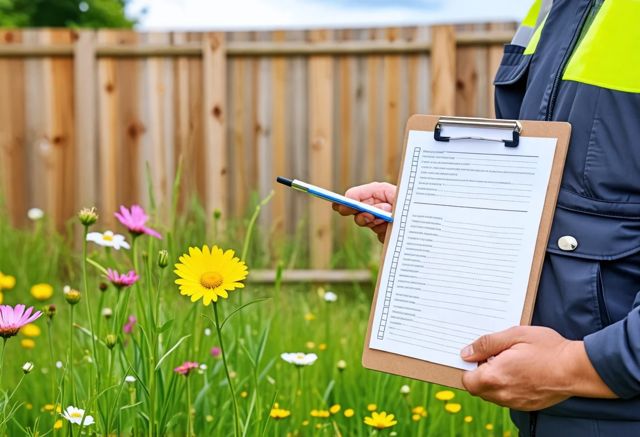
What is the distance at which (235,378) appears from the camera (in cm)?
209

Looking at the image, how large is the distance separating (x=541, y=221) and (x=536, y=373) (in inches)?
7.9

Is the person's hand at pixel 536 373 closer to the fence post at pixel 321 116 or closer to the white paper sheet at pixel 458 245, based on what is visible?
the white paper sheet at pixel 458 245

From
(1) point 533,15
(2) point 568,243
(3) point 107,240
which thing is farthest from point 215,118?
(2) point 568,243

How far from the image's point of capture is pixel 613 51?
1.05m

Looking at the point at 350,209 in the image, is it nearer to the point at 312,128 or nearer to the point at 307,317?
the point at 307,317

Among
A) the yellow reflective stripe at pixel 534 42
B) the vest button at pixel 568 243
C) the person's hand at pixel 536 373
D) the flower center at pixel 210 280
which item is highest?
the yellow reflective stripe at pixel 534 42

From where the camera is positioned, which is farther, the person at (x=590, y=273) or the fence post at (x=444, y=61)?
the fence post at (x=444, y=61)

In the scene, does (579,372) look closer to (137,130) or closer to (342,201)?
(342,201)

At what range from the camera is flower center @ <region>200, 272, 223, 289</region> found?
1.16 meters

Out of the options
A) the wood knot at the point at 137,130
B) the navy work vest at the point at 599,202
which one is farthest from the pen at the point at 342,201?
the wood knot at the point at 137,130

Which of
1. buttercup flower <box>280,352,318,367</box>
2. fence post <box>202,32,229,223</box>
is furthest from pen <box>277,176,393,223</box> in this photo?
fence post <box>202,32,229,223</box>

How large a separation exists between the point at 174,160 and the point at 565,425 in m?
4.59

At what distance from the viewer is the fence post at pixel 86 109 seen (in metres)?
5.45

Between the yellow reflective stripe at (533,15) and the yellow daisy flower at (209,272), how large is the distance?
2.00ft
